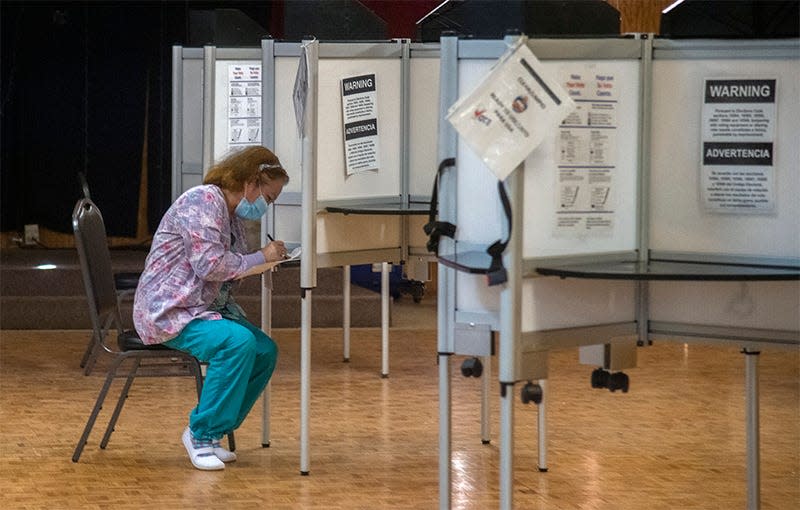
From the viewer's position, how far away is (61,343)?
743 centimetres

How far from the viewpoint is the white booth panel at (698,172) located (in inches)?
127

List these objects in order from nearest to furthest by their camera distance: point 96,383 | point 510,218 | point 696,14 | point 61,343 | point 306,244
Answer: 1. point 510,218
2. point 696,14
3. point 306,244
4. point 96,383
5. point 61,343

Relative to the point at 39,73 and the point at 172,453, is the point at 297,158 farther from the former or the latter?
the point at 39,73

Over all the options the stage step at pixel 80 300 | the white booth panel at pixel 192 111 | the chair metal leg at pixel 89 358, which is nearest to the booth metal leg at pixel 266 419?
the chair metal leg at pixel 89 358

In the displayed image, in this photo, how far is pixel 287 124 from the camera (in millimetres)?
4875

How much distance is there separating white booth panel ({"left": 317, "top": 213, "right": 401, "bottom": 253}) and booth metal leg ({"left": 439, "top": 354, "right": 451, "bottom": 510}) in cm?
137

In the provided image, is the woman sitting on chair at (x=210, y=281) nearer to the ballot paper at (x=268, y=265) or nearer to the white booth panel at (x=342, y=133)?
the ballot paper at (x=268, y=265)

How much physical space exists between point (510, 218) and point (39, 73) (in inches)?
285

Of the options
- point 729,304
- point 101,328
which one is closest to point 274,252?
point 101,328

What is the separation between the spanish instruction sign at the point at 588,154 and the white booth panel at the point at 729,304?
24 centimetres

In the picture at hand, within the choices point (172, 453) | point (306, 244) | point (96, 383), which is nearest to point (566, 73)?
point (306, 244)

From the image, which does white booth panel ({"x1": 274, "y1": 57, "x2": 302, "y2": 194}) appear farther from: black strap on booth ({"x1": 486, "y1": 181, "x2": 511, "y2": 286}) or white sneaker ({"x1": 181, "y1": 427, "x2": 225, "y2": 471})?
black strap on booth ({"x1": 486, "y1": 181, "x2": 511, "y2": 286})

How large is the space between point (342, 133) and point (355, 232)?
0.35 m

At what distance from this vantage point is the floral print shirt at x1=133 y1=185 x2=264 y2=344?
4.48 metres
